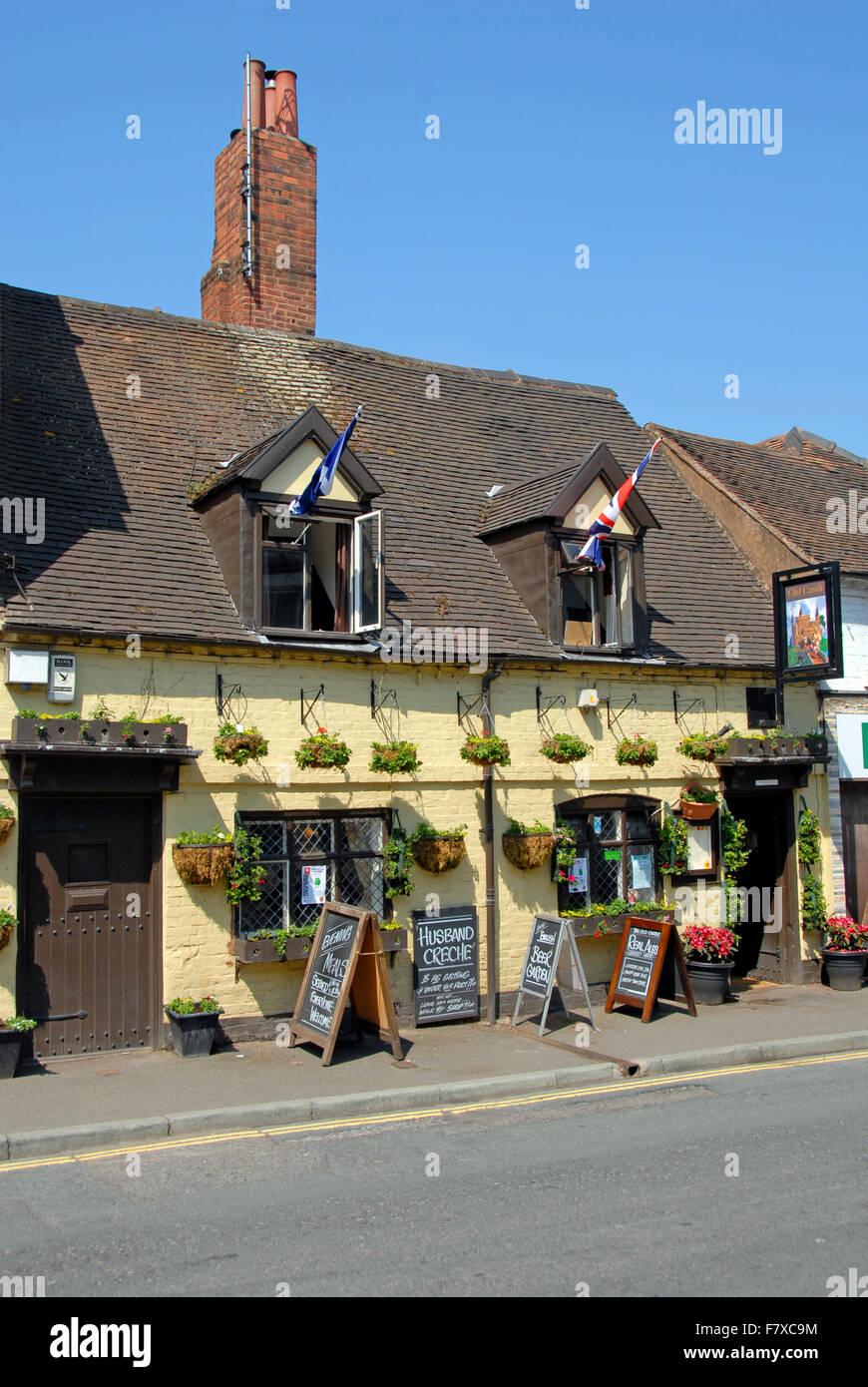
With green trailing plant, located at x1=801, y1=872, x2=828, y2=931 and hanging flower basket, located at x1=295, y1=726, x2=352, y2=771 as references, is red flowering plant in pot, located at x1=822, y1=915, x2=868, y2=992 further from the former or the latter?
hanging flower basket, located at x1=295, y1=726, x2=352, y2=771

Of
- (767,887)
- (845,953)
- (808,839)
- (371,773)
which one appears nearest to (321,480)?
(371,773)

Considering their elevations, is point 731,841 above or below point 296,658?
below

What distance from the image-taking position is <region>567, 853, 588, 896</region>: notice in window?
1403 cm

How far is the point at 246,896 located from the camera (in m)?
11.8

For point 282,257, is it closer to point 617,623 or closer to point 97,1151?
point 617,623

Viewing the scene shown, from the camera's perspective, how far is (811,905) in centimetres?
1573

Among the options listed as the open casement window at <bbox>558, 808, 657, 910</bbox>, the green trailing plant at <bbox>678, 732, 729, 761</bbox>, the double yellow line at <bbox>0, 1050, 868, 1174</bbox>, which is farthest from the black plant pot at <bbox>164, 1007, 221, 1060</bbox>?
the green trailing plant at <bbox>678, 732, 729, 761</bbox>

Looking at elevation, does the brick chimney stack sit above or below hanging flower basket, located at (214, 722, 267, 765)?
above

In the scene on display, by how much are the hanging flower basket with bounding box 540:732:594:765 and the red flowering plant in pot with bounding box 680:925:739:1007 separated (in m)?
2.84

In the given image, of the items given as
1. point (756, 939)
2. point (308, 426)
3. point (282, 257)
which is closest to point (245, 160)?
point (282, 257)

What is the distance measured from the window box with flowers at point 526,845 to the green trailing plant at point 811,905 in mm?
4414

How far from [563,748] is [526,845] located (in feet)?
4.03

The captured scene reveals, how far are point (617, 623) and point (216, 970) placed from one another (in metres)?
6.60

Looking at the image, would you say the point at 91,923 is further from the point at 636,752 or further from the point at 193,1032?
the point at 636,752
